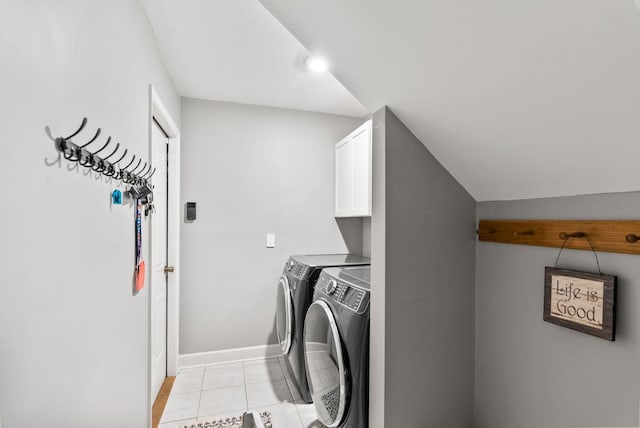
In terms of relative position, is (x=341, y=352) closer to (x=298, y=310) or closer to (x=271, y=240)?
(x=298, y=310)

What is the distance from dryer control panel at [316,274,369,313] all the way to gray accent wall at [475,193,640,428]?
47cm

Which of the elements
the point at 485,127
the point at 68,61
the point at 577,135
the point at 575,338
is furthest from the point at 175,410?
the point at 577,135

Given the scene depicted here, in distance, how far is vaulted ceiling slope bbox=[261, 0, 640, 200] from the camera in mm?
621

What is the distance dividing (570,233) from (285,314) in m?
1.77

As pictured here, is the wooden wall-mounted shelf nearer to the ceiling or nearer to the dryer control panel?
the dryer control panel

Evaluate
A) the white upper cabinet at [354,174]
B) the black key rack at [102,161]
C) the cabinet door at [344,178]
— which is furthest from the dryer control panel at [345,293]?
the cabinet door at [344,178]

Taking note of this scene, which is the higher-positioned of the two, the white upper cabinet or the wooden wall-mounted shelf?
the white upper cabinet

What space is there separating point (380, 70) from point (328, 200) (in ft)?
6.62

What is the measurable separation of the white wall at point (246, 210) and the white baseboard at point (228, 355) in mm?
44

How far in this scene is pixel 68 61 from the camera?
0.84 m

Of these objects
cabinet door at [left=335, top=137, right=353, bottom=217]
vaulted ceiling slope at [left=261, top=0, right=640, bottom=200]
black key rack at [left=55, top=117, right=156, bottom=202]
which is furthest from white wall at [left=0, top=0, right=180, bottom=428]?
cabinet door at [left=335, top=137, right=353, bottom=217]

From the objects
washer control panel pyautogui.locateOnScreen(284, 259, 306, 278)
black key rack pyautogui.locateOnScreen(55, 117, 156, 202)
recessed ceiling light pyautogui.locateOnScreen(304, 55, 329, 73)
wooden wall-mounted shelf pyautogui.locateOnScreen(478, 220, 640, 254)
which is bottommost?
washer control panel pyautogui.locateOnScreen(284, 259, 306, 278)

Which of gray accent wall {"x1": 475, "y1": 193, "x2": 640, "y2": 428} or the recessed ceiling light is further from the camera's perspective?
the recessed ceiling light

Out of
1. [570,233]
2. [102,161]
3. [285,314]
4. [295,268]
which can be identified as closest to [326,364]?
[285,314]
